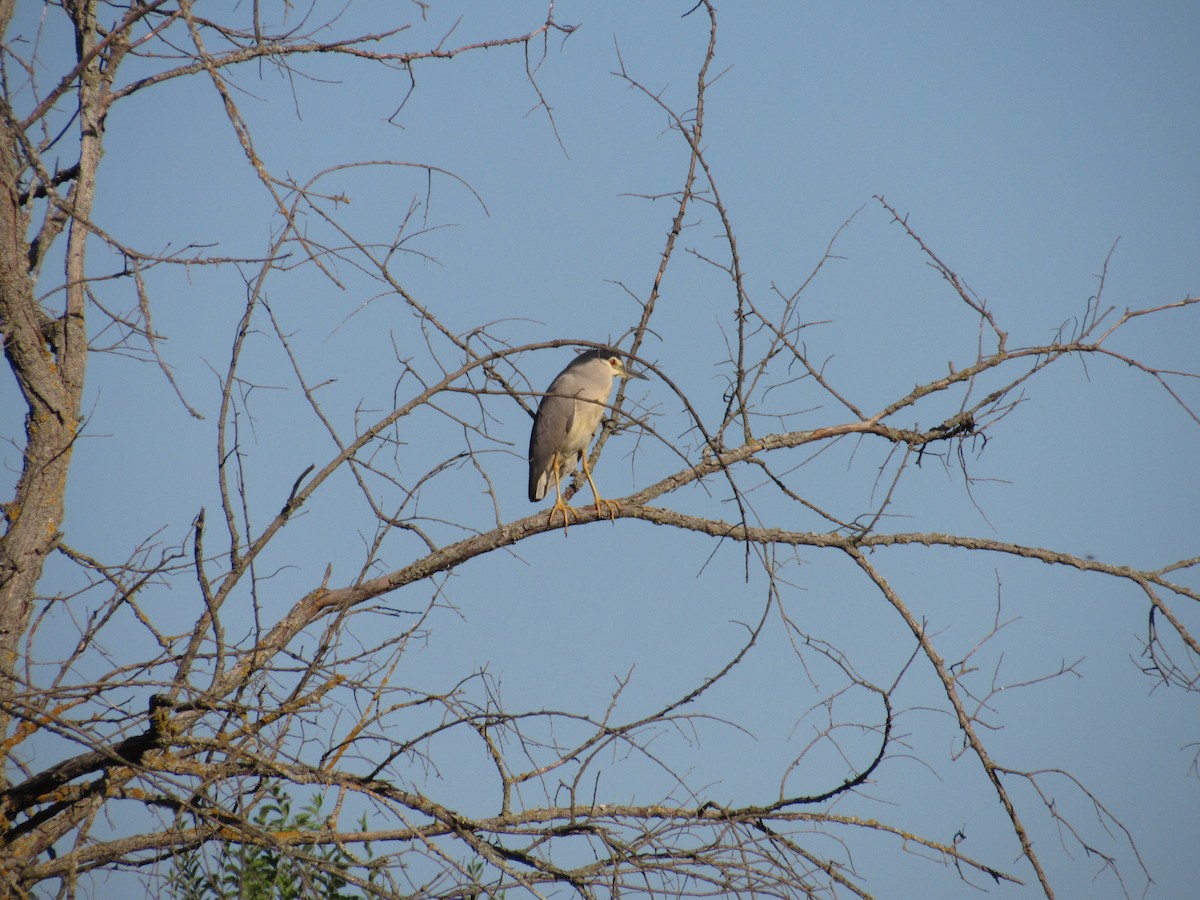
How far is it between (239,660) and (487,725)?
0.88 meters

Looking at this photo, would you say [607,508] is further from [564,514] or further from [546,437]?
[546,437]

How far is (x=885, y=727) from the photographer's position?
3275 mm

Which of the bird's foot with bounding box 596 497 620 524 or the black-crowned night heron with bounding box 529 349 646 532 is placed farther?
the black-crowned night heron with bounding box 529 349 646 532

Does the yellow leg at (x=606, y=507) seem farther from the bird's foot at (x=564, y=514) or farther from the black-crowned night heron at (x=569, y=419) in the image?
the black-crowned night heron at (x=569, y=419)

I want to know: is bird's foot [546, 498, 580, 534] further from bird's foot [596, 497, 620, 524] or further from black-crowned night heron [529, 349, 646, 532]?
black-crowned night heron [529, 349, 646, 532]

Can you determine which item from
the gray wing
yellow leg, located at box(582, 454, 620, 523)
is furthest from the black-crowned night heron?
yellow leg, located at box(582, 454, 620, 523)

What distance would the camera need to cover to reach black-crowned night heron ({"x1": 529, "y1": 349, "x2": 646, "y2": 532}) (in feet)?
20.3

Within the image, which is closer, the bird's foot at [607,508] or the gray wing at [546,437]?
the bird's foot at [607,508]

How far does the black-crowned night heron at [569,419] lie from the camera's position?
6.18 meters

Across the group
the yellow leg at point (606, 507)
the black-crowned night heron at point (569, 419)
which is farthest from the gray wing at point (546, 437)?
the yellow leg at point (606, 507)

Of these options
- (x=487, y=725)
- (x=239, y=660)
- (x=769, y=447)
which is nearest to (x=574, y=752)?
(x=487, y=725)

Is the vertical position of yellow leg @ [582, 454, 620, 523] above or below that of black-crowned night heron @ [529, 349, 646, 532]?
below

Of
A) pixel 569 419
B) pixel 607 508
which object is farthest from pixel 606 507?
pixel 569 419

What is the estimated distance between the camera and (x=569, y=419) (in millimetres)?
6160
